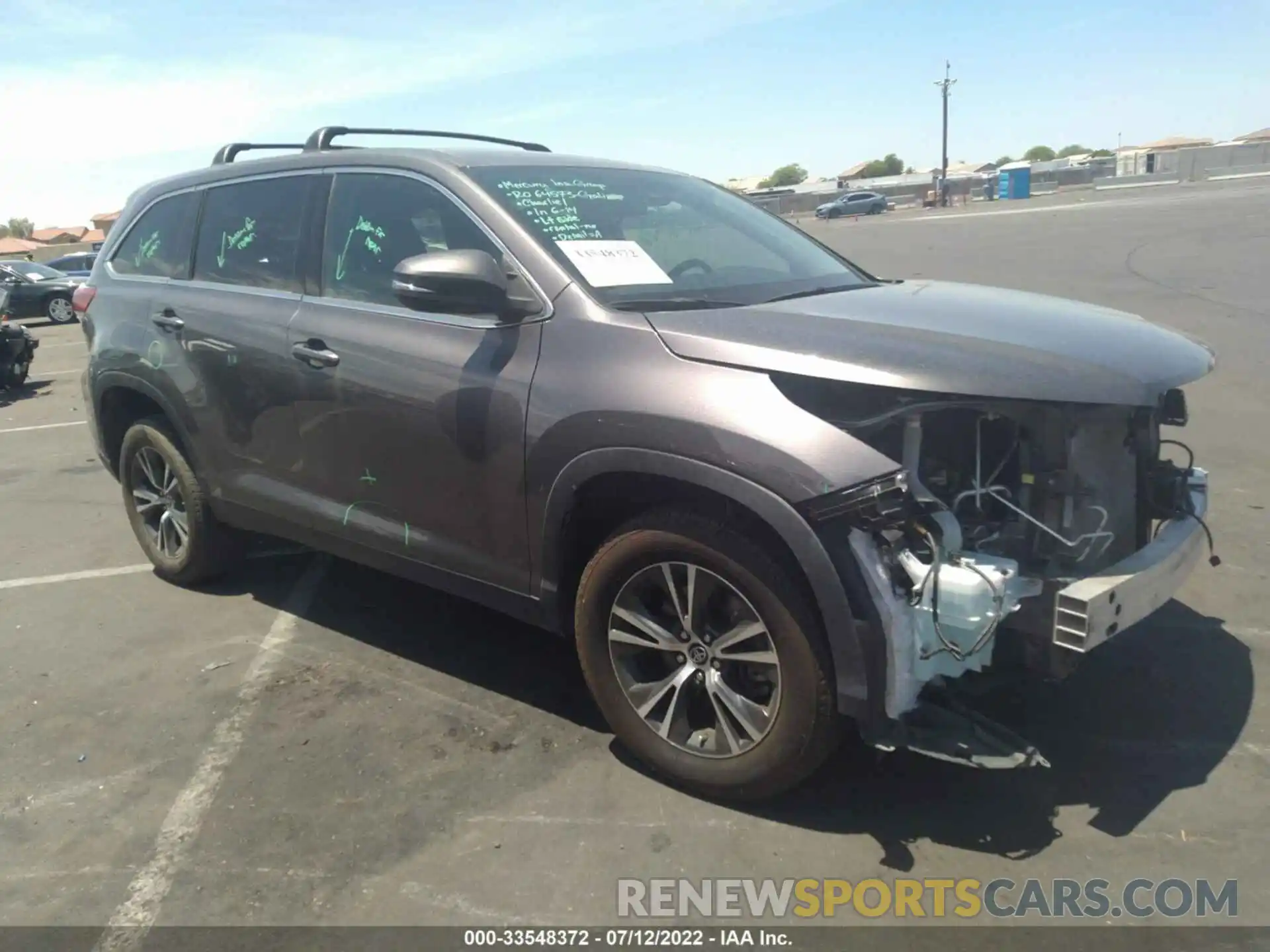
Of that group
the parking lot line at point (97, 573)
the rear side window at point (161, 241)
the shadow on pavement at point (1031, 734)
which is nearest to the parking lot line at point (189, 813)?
the shadow on pavement at point (1031, 734)

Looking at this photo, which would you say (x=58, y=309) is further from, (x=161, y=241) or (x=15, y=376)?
(x=161, y=241)

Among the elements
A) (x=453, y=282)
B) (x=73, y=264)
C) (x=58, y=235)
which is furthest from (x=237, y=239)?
(x=58, y=235)

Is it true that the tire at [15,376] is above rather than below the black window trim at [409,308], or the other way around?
below

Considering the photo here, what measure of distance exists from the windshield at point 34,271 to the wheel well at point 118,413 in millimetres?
20200

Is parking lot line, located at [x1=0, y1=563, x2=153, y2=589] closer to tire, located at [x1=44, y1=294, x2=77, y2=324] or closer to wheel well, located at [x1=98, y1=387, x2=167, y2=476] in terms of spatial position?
wheel well, located at [x1=98, y1=387, x2=167, y2=476]

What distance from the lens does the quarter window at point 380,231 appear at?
3.62 meters

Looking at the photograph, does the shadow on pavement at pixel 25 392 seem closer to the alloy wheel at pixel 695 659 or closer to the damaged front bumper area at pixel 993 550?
the alloy wheel at pixel 695 659

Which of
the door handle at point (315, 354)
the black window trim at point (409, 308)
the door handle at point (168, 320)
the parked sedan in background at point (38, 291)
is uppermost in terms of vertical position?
the black window trim at point (409, 308)

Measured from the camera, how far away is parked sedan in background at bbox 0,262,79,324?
22.1 m

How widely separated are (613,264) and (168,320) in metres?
2.35

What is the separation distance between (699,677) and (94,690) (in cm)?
258

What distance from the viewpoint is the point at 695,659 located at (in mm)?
3102

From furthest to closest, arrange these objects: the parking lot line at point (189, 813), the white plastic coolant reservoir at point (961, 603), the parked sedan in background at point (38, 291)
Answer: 1. the parked sedan in background at point (38, 291)
2. the parking lot line at point (189, 813)
3. the white plastic coolant reservoir at point (961, 603)

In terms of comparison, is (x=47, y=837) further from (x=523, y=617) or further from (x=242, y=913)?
(x=523, y=617)
